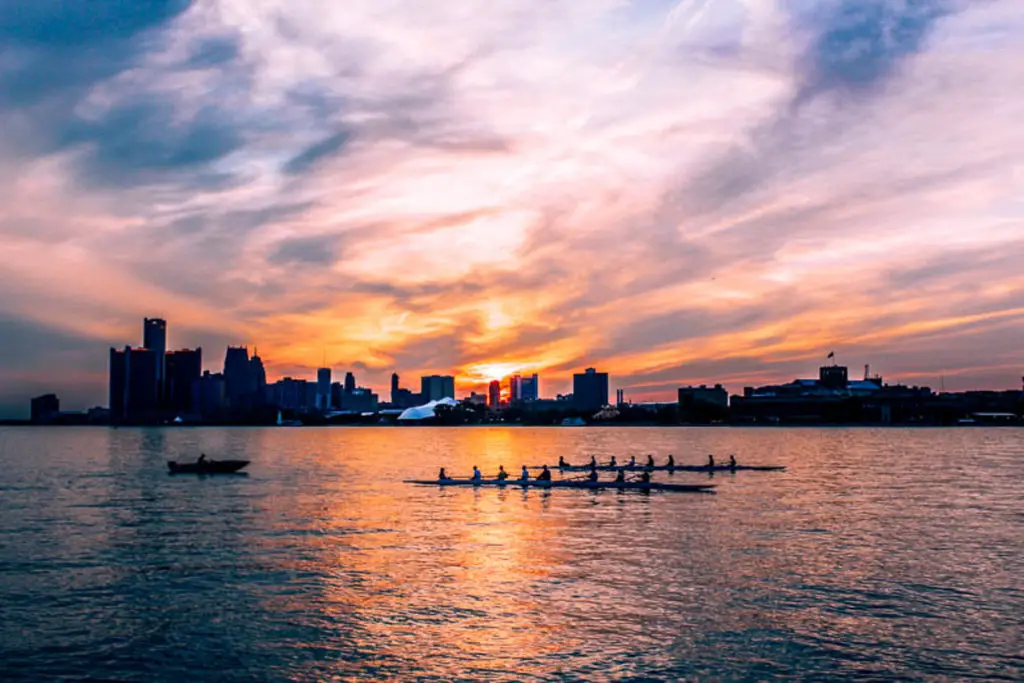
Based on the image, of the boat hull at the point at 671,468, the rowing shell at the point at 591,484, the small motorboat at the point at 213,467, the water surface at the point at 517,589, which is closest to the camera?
the water surface at the point at 517,589

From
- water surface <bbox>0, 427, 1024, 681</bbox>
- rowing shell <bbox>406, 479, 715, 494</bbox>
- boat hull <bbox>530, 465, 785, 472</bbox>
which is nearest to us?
water surface <bbox>0, 427, 1024, 681</bbox>

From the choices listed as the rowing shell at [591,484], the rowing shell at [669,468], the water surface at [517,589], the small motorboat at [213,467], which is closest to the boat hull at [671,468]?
the rowing shell at [669,468]

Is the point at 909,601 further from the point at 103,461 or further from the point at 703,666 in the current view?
the point at 103,461

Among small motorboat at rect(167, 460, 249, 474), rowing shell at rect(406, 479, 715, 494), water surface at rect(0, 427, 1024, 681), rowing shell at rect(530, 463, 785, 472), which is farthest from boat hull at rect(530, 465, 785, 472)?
small motorboat at rect(167, 460, 249, 474)

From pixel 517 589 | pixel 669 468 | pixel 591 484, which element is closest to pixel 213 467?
pixel 591 484

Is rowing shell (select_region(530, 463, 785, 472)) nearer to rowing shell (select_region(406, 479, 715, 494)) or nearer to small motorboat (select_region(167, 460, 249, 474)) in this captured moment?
rowing shell (select_region(406, 479, 715, 494))

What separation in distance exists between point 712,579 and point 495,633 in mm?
14440

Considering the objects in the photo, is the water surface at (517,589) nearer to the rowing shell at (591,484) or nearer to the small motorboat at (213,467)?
the rowing shell at (591,484)

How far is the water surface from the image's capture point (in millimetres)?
30828

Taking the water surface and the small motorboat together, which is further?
the small motorboat

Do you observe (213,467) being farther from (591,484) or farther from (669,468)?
(669,468)

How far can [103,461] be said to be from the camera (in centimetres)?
16488

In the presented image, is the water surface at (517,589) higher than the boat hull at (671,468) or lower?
lower

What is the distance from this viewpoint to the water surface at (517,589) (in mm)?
30828
